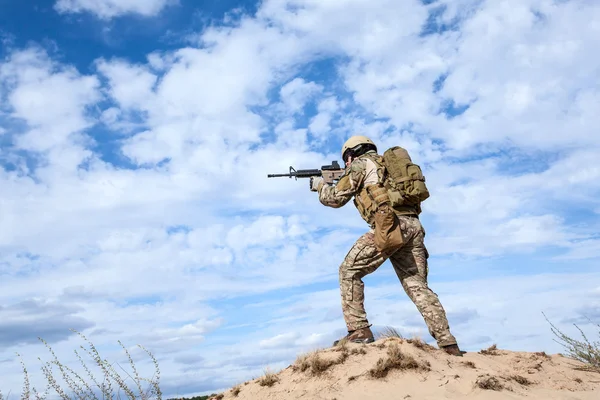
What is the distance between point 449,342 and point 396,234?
2.06 metres

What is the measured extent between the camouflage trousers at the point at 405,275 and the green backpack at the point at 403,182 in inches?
12.8

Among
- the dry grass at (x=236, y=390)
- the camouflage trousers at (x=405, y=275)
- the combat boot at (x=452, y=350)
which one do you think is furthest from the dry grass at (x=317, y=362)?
the combat boot at (x=452, y=350)

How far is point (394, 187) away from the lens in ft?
29.6

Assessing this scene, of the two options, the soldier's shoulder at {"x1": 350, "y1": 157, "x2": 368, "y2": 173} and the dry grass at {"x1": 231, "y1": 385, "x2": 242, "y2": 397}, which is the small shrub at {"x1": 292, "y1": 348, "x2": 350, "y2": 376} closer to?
the dry grass at {"x1": 231, "y1": 385, "x2": 242, "y2": 397}

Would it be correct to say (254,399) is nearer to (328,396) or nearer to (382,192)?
(328,396)

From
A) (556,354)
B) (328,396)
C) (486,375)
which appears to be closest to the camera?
(328,396)

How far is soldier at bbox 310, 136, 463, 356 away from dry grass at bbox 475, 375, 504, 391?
1143 mm

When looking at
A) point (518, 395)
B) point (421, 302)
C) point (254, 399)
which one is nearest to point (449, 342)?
point (421, 302)

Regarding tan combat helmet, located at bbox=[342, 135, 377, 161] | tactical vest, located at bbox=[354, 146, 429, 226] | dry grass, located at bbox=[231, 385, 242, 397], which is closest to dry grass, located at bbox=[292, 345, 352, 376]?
dry grass, located at bbox=[231, 385, 242, 397]

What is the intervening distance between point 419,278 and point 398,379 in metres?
1.95

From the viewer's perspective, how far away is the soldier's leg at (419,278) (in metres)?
8.94

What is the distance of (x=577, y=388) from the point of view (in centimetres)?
909

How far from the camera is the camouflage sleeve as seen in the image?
8.98 m

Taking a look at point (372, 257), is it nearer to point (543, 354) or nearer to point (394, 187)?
point (394, 187)
